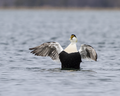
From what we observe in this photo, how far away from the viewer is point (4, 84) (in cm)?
1050

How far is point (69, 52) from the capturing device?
12695 millimetres

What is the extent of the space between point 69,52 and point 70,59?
0.25 m

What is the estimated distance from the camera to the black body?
12.7m

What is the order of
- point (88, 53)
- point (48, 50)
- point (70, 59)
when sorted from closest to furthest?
point (70, 59) < point (88, 53) < point (48, 50)

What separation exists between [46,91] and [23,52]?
29.1 feet

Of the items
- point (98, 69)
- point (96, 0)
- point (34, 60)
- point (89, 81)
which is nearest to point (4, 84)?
point (89, 81)

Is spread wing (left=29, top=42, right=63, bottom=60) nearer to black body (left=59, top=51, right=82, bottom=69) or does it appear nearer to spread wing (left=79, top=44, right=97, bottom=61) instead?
black body (left=59, top=51, right=82, bottom=69)

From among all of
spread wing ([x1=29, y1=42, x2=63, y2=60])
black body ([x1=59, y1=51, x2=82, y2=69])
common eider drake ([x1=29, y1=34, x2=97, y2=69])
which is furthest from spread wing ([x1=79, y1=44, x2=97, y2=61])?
spread wing ([x1=29, y1=42, x2=63, y2=60])

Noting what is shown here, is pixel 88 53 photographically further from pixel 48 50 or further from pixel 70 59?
pixel 48 50

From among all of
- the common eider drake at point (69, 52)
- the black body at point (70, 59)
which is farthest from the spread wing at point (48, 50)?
the black body at point (70, 59)

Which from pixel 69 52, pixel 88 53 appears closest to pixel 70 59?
pixel 69 52

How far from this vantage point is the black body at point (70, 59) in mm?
12656

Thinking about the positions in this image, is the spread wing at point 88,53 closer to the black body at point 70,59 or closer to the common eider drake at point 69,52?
the common eider drake at point 69,52

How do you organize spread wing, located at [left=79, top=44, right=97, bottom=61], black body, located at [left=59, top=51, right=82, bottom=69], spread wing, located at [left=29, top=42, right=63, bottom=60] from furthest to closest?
spread wing, located at [left=29, top=42, right=63, bottom=60], spread wing, located at [left=79, top=44, right=97, bottom=61], black body, located at [left=59, top=51, right=82, bottom=69]
